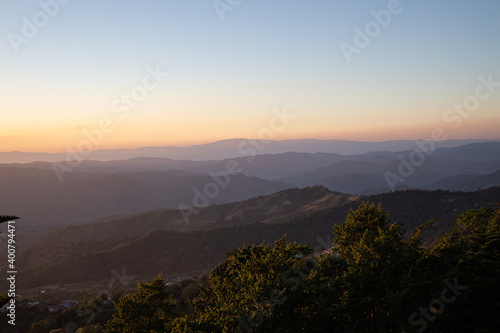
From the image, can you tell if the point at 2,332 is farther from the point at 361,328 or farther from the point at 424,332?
the point at 424,332

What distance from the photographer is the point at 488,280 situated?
1390 centimetres

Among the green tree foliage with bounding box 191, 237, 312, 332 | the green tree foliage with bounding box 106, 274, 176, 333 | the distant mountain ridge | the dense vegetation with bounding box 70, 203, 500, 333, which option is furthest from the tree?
the distant mountain ridge

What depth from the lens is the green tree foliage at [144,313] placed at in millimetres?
18398

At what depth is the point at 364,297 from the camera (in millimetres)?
16328

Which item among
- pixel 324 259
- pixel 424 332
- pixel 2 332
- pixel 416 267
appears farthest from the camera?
pixel 2 332

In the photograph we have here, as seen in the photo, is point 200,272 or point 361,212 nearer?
point 361,212

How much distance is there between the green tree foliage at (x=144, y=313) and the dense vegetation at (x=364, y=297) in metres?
0.06

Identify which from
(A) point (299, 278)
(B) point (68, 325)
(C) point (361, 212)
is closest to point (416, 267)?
(A) point (299, 278)

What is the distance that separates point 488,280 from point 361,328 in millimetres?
6481

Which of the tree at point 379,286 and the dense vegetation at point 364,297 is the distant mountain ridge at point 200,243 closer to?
the dense vegetation at point 364,297

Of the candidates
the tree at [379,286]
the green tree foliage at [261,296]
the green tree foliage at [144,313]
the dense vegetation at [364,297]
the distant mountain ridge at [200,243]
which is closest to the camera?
the green tree foliage at [261,296]

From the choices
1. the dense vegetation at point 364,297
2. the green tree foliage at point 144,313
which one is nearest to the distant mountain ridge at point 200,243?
the green tree foliage at point 144,313

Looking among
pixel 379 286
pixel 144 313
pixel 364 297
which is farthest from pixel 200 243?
pixel 379 286

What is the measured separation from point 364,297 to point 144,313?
13774mm
